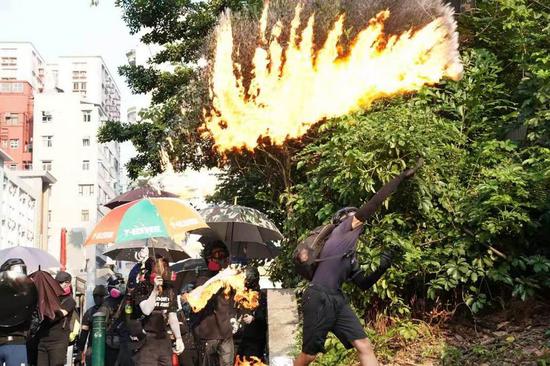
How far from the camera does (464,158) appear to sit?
10.3m

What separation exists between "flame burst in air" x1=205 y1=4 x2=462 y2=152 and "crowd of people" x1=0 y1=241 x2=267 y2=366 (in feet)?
9.43

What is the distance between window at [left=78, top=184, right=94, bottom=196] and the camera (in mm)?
86500

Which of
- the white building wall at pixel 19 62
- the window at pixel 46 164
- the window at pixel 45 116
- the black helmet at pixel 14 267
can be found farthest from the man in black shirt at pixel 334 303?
the white building wall at pixel 19 62

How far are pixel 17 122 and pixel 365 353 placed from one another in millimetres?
89648

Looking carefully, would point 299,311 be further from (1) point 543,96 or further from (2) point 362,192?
(1) point 543,96

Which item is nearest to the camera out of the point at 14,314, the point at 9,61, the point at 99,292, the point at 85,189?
the point at 14,314

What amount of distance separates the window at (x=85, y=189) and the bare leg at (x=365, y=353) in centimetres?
8290

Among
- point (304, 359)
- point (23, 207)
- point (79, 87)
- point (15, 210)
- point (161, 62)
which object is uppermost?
point (79, 87)

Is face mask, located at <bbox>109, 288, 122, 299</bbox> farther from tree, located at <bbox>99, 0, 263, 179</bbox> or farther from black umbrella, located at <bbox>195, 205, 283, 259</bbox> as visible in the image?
tree, located at <bbox>99, 0, 263, 179</bbox>

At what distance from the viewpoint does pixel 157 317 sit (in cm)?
824

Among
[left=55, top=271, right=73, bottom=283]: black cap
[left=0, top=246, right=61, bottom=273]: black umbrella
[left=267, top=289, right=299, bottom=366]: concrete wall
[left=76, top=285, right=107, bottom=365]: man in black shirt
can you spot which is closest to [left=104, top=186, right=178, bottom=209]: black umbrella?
[left=76, top=285, right=107, bottom=365]: man in black shirt

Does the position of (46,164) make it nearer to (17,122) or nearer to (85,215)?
(17,122)

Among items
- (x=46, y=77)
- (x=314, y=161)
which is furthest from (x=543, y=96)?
(x=46, y=77)

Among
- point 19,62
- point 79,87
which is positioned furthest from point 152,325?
point 79,87
